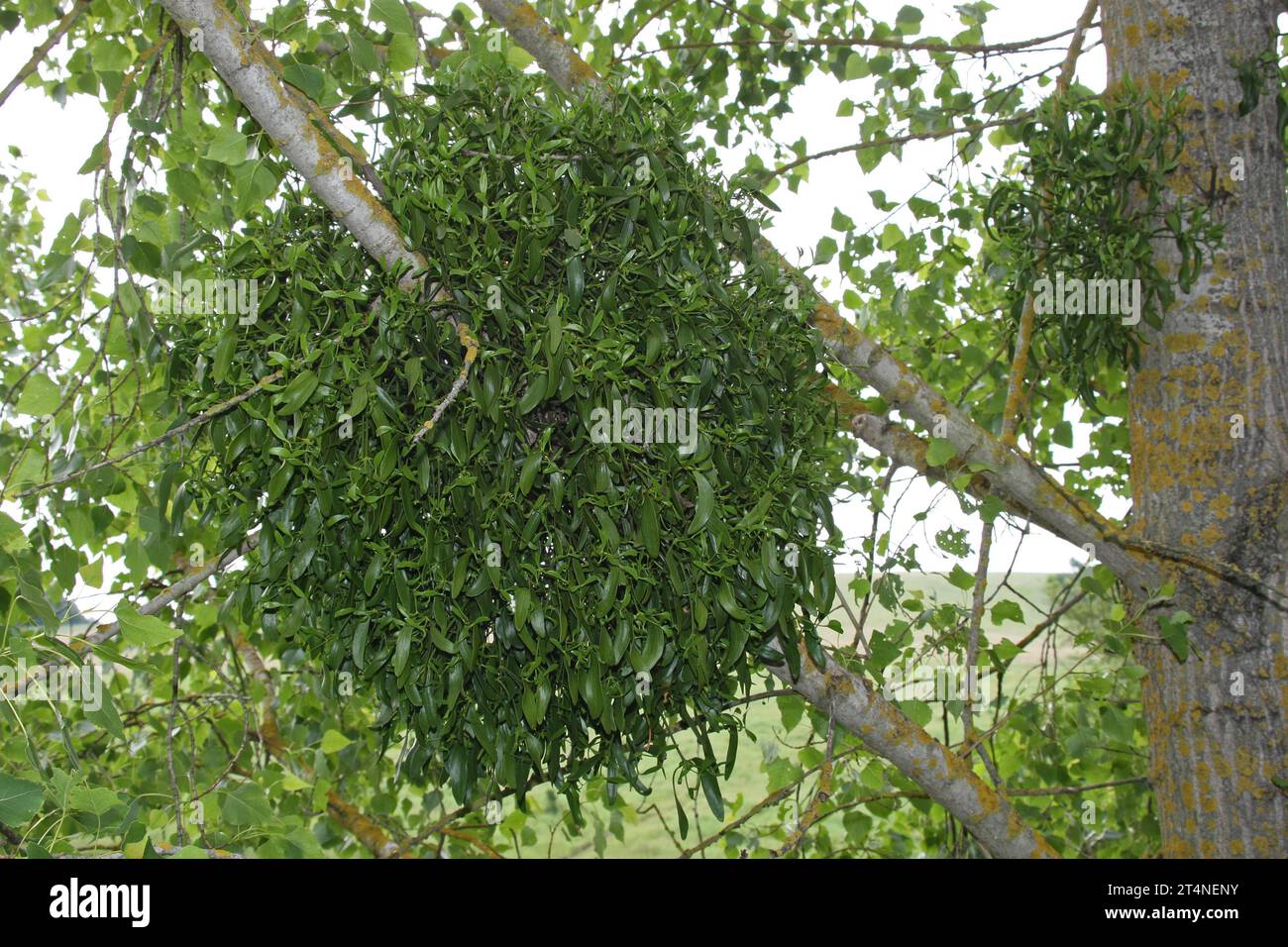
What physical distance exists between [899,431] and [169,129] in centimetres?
134

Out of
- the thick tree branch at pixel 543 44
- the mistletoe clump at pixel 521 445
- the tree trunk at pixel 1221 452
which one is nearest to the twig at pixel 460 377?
the mistletoe clump at pixel 521 445

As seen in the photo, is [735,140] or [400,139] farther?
[735,140]

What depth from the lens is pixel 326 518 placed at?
3.61 feet

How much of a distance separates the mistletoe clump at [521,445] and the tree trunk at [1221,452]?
89 centimetres

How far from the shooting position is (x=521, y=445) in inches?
43.3

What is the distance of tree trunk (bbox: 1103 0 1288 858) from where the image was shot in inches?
65.3

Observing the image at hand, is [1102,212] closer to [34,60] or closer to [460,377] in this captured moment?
[460,377]

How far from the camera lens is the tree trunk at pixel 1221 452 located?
65.3 inches

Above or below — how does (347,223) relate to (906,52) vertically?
below

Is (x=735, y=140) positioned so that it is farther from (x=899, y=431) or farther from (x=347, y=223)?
(x=347, y=223)

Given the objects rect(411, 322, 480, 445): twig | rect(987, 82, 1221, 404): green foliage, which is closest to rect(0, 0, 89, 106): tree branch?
rect(411, 322, 480, 445): twig
